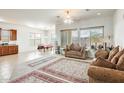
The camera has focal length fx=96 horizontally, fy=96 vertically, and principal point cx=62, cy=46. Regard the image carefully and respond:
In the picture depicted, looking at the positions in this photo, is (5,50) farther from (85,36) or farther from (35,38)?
(85,36)

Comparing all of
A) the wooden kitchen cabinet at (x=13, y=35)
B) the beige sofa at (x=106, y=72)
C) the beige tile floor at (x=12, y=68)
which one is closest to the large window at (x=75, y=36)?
the beige tile floor at (x=12, y=68)

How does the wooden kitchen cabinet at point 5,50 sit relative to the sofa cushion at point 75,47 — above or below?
below

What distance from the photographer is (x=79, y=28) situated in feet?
23.6

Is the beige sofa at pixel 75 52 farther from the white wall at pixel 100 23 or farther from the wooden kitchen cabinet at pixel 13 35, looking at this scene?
the wooden kitchen cabinet at pixel 13 35

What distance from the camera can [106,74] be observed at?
167cm

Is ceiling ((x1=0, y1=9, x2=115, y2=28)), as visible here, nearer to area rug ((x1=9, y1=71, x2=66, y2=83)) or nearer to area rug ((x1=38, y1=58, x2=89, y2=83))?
area rug ((x1=38, y1=58, x2=89, y2=83))

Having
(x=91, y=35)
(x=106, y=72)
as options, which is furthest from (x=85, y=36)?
(x=106, y=72)

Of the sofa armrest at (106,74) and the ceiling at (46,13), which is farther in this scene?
the ceiling at (46,13)

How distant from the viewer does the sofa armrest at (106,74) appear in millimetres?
1582

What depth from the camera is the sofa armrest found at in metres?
1.58
